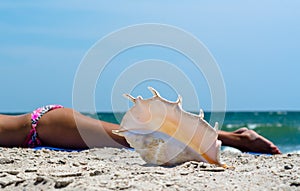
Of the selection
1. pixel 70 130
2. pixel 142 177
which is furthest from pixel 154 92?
pixel 70 130

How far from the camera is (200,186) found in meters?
1.88

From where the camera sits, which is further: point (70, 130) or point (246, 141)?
point (246, 141)

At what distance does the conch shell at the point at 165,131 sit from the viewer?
235 cm

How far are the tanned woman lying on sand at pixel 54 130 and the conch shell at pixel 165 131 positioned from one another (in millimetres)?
1266

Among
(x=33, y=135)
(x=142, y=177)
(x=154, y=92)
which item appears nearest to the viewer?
(x=142, y=177)

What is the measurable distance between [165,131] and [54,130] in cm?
143

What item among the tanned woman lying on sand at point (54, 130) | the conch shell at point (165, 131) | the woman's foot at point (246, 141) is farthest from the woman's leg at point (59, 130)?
the conch shell at point (165, 131)

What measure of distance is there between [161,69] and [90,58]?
1.19 ft

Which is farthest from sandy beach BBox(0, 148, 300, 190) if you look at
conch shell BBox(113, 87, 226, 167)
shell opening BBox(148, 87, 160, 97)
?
shell opening BBox(148, 87, 160, 97)

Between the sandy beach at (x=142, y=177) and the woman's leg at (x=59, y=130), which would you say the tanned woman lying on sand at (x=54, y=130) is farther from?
the sandy beach at (x=142, y=177)

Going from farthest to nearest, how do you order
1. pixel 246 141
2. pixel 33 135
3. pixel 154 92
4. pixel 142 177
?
1. pixel 246 141
2. pixel 33 135
3. pixel 154 92
4. pixel 142 177

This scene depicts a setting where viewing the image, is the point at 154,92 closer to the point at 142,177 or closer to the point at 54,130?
the point at 142,177

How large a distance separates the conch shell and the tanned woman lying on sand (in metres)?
1.27

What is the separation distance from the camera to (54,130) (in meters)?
3.59
